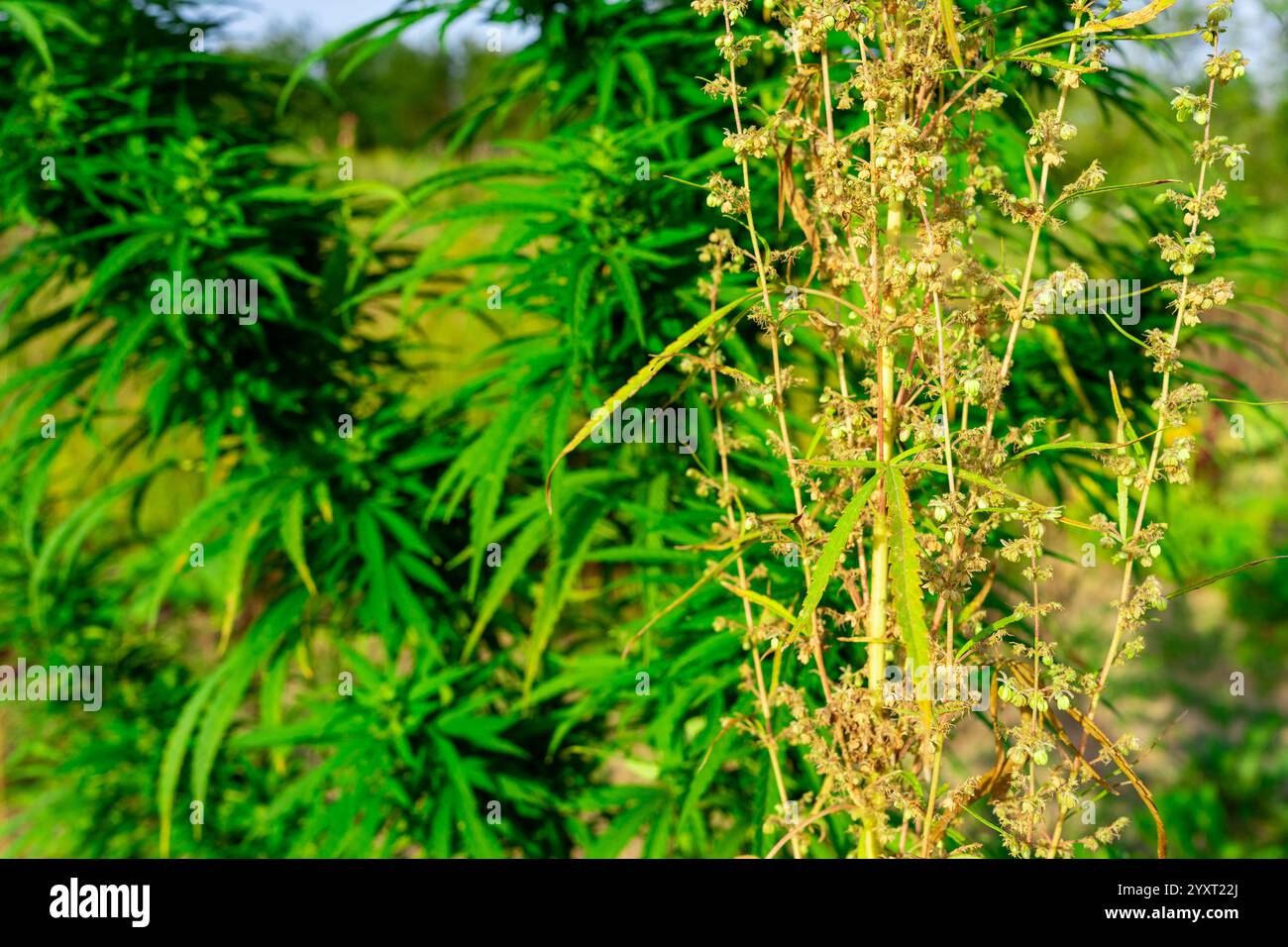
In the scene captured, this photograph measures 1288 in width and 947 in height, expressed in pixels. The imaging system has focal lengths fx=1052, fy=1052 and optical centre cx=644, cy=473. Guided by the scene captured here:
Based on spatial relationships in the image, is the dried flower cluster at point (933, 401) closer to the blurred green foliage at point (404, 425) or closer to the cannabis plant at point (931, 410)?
the cannabis plant at point (931, 410)

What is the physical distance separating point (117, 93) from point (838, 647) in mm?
1746

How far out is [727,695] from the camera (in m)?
1.64

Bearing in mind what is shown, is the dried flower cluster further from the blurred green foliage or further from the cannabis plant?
the blurred green foliage

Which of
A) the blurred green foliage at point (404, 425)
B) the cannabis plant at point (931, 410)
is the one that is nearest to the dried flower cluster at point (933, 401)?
the cannabis plant at point (931, 410)

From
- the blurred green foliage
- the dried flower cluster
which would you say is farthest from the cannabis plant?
the blurred green foliage

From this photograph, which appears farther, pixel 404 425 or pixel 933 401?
pixel 404 425

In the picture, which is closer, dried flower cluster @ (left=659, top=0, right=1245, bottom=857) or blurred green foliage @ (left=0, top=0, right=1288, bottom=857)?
dried flower cluster @ (left=659, top=0, right=1245, bottom=857)

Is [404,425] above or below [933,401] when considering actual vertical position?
above

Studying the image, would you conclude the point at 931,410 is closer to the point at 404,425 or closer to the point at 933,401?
the point at 933,401

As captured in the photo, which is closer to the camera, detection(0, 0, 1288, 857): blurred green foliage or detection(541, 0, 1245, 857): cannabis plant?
detection(541, 0, 1245, 857): cannabis plant

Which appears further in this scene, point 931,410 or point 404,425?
point 404,425

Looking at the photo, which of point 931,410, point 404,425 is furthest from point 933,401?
point 404,425
